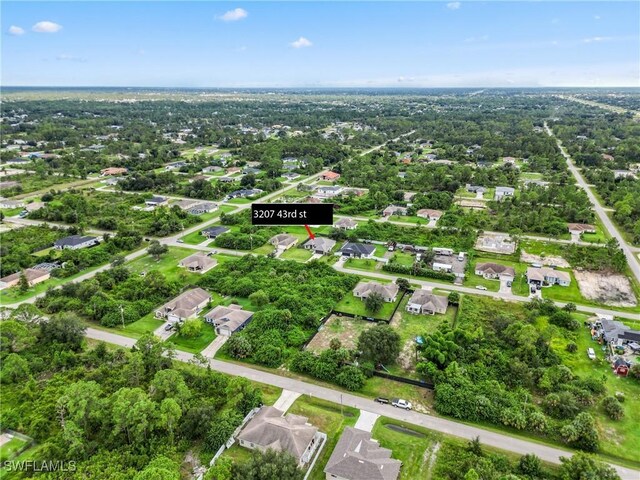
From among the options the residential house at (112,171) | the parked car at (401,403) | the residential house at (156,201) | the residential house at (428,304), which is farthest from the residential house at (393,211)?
the residential house at (112,171)

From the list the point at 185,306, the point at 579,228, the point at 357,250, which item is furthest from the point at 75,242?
the point at 579,228

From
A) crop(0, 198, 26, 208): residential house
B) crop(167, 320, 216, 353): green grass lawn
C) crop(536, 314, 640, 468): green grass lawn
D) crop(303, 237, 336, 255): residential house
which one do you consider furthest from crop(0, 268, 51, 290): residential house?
crop(536, 314, 640, 468): green grass lawn

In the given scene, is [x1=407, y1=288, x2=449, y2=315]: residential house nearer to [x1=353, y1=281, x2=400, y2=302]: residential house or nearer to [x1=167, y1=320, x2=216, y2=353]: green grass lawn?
[x1=353, y1=281, x2=400, y2=302]: residential house

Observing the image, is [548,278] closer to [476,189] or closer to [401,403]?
[401,403]

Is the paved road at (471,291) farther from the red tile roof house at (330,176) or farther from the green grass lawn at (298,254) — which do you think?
the red tile roof house at (330,176)

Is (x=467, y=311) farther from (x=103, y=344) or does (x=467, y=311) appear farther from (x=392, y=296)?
(x=103, y=344)

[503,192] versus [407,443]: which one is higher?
[503,192]
